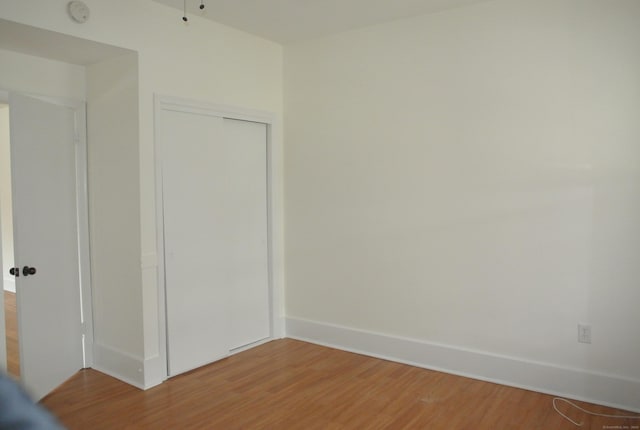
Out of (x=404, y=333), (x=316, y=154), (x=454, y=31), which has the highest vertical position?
(x=454, y=31)

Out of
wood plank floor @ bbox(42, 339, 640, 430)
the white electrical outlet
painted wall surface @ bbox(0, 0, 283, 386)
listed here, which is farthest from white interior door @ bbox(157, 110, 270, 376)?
the white electrical outlet

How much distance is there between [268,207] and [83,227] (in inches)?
65.9

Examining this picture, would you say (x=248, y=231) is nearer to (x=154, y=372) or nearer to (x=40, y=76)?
(x=154, y=372)

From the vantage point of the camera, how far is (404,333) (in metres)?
4.13

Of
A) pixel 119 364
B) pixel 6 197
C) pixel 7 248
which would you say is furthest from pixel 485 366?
pixel 7 248

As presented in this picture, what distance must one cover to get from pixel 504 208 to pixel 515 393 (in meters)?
1.36

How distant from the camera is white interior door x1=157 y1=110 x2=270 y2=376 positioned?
12.5 ft

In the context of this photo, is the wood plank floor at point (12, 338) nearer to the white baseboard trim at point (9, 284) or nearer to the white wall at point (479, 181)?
the white baseboard trim at point (9, 284)

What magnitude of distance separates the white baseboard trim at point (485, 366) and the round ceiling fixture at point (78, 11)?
10.5 ft

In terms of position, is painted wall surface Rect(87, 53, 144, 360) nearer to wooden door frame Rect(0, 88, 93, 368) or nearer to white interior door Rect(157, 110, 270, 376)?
wooden door frame Rect(0, 88, 93, 368)

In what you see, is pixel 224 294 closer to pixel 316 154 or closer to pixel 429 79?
pixel 316 154

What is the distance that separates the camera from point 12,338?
4383 mm

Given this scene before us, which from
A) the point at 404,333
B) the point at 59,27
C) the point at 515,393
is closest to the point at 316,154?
the point at 404,333

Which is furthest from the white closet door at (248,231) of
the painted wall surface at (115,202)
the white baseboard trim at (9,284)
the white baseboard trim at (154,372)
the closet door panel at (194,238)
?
the white baseboard trim at (9,284)
